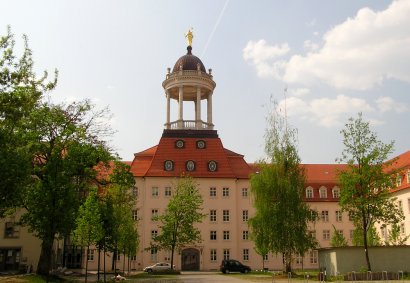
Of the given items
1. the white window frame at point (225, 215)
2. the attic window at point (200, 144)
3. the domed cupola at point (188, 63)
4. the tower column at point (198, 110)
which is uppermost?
the domed cupola at point (188, 63)

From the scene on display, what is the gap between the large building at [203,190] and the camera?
5931 centimetres

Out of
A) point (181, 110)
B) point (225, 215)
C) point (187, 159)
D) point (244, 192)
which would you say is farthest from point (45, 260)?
point (181, 110)

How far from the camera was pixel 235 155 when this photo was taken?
66312 millimetres

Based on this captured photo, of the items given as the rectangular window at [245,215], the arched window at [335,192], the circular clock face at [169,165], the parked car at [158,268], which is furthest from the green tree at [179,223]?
the arched window at [335,192]

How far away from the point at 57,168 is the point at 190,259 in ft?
109

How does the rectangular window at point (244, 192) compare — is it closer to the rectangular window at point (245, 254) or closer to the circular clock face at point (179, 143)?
the rectangular window at point (245, 254)

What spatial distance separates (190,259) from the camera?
59.0m

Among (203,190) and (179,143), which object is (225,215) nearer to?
(203,190)

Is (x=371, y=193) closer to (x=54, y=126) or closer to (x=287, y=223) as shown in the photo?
(x=287, y=223)

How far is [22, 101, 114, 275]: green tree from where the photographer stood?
92.6ft

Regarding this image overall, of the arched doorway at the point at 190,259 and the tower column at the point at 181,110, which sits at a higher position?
the tower column at the point at 181,110

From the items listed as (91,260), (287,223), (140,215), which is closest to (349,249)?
(287,223)

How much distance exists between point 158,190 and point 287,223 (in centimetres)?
2622

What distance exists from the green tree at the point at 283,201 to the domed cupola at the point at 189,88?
24614 millimetres
